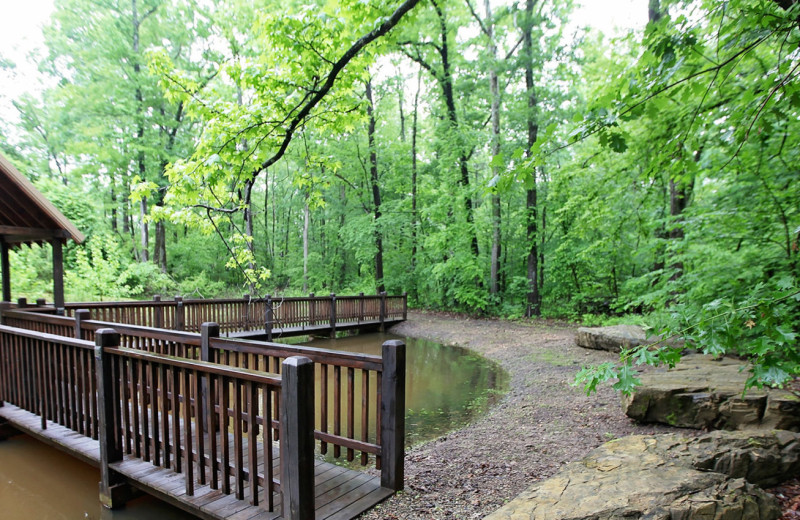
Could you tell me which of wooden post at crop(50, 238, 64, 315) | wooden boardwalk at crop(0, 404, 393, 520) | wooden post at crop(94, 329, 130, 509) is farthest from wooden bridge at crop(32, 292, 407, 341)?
wooden boardwalk at crop(0, 404, 393, 520)

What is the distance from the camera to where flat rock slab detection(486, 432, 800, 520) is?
2238 millimetres

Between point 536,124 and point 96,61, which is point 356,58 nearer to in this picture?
point 536,124

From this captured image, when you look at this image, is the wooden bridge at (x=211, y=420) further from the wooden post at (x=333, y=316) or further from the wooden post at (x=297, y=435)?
the wooden post at (x=333, y=316)

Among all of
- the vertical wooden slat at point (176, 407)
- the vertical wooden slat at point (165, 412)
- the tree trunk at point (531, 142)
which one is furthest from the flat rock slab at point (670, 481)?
the tree trunk at point (531, 142)

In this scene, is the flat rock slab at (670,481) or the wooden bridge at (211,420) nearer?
the flat rock slab at (670,481)

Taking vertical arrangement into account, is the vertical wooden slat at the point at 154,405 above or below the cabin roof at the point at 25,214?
below

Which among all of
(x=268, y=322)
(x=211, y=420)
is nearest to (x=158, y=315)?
(x=268, y=322)

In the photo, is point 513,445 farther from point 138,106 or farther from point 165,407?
point 138,106

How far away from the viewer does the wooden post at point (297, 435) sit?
2316 mm

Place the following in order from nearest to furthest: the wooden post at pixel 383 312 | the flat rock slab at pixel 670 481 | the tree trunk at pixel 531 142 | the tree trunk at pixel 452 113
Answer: the flat rock slab at pixel 670 481, the tree trunk at pixel 531 142, the wooden post at pixel 383 312, the tree trunk at pixel 452 113

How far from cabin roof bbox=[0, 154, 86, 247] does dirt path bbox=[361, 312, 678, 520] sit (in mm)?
6487

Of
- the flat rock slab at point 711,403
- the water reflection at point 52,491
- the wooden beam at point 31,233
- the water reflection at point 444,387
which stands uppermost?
the wooden beam at point 31,233

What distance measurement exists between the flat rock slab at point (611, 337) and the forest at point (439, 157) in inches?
42.4

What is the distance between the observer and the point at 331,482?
3053 millimetres
